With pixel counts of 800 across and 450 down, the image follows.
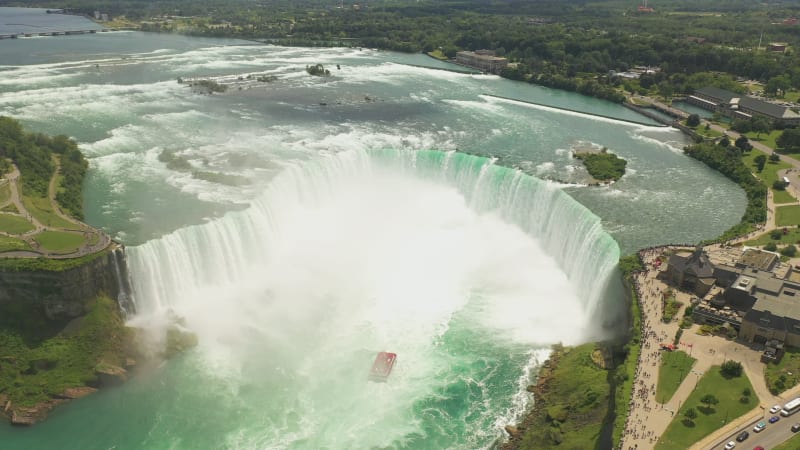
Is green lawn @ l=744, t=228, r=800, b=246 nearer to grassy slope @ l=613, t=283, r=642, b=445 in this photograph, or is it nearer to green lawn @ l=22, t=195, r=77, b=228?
grassy slope @ l=613, t=283, r=642, b=445

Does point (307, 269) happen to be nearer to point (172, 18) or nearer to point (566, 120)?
point (566, 120)

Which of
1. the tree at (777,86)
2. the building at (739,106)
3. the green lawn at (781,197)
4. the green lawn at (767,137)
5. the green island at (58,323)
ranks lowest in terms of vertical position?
the green island at (58,323)

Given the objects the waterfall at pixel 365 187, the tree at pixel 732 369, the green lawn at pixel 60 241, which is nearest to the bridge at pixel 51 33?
the waterfall at pixel 365 187

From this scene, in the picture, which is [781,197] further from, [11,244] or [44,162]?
[44,162]

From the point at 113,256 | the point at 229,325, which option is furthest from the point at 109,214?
the point at 229,325

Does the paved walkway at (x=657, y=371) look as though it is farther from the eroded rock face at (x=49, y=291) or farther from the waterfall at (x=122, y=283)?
the eroded rock face at (x=49, y=291)

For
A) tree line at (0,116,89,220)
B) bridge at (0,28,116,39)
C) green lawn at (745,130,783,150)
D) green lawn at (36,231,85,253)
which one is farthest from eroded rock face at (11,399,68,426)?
bridge at (0,28,116,39)
